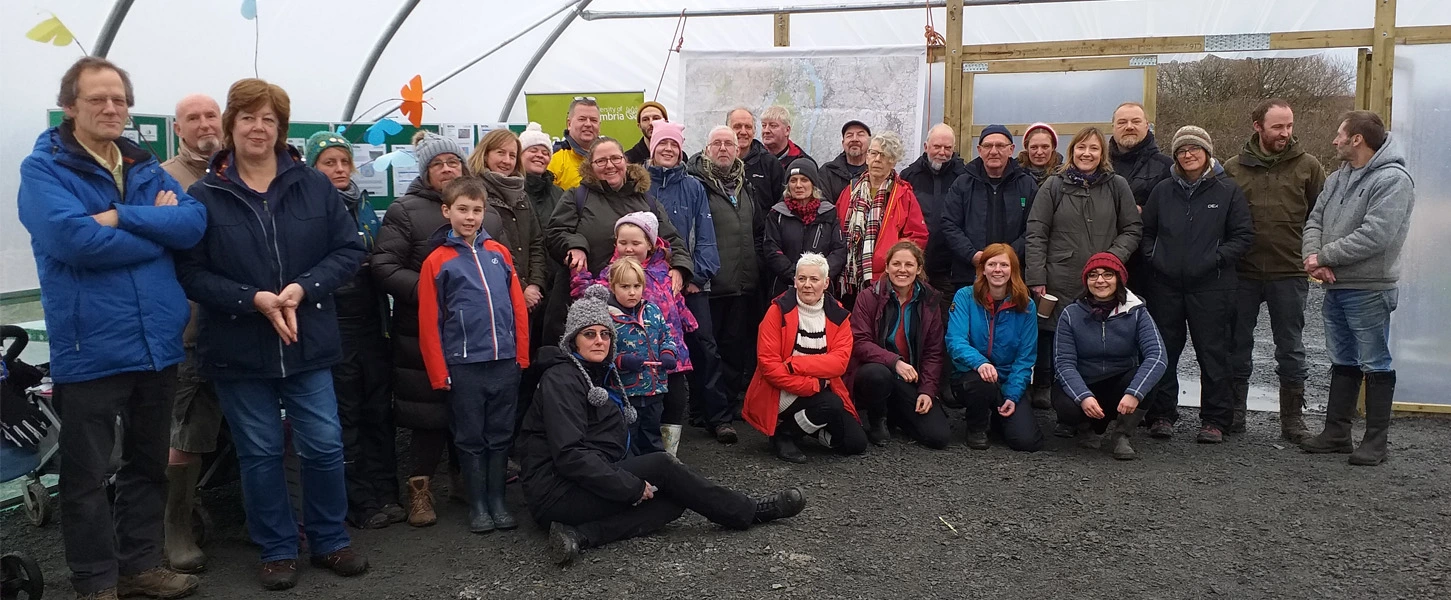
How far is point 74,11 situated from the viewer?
5902 millimetres

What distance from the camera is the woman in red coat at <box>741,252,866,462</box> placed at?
5586 mm

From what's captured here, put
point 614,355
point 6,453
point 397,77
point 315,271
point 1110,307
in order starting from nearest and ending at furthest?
1. point 315,271
2. point 6,453
3. point 614,355
4. point 1110,307
5. point 397,77

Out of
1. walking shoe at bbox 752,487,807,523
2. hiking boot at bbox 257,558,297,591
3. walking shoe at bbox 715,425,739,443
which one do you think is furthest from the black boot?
walking shoe at bbox 715,425,739,443

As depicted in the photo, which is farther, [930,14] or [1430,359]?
[930,14]

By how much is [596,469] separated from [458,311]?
2.94 ft

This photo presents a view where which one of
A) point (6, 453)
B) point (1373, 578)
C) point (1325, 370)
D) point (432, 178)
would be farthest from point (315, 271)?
point (1325, 370)

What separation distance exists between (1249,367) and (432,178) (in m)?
4.79

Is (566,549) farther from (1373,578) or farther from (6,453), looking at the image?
(1373,578)

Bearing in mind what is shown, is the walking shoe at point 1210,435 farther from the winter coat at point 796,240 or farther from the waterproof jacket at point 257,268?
the waterproof jacket at point 257,268

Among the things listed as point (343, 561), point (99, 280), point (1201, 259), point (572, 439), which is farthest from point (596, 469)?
point (1201, 259)

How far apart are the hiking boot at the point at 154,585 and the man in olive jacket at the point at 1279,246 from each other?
5539mm

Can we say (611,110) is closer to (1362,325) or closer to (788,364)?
(788,364)

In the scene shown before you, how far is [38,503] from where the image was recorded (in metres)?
4.56

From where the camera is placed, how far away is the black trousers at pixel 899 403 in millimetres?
5836
